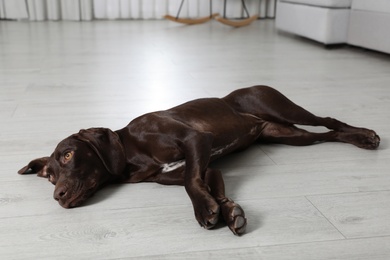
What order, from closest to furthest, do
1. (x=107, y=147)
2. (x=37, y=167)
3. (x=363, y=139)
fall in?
1. (x=107, y=147)
2. (x=37, y=167)
3. (x=363, y=139)

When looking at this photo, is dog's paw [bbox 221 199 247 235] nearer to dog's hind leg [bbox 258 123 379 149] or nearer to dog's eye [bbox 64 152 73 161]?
dog's eye [bbox 64 152 73 161]

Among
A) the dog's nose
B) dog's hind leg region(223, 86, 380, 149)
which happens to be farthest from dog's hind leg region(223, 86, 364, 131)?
the dog's nose

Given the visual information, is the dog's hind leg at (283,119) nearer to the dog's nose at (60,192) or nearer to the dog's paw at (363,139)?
the dog's paw at (363,139)

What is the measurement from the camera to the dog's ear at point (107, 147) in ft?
4.34

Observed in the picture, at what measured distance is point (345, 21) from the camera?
399cm

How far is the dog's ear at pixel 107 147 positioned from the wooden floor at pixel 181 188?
0.09 metres

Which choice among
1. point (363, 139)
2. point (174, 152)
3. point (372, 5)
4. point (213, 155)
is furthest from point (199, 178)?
point (372, 5)

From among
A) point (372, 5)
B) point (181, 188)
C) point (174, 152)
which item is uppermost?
point (372, 5)

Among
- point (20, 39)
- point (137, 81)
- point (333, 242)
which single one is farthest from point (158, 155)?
point (20, 39)

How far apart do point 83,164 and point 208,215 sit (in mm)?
383

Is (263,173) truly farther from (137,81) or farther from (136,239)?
(137,81)

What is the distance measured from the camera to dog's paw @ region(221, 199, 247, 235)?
43.9 inches

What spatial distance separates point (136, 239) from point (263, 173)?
1.83 ft

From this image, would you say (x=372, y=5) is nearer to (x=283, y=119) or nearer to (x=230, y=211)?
(x=283, y=119)
